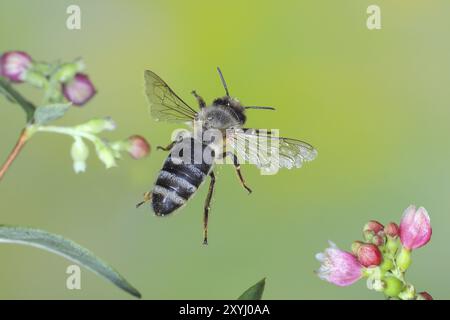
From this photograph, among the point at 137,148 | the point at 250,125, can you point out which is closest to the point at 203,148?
the point at 137,148

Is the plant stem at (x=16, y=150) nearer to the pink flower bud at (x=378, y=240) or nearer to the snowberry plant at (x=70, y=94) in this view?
the snowberry plant at (x=70, y=94)

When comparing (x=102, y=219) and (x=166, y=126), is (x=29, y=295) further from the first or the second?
(x=166, y=126)

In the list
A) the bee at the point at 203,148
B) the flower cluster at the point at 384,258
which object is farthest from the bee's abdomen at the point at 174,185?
the flower cluster at the point at 384,258

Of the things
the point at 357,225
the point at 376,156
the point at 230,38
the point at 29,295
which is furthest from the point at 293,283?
the point at 230,38

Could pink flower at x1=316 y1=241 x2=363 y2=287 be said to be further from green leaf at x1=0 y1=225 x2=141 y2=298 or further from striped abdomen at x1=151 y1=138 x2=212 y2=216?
green leaf at x1=0 y1=225 x2=141 y2=298

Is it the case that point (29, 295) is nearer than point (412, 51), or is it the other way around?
point (29, 295)
